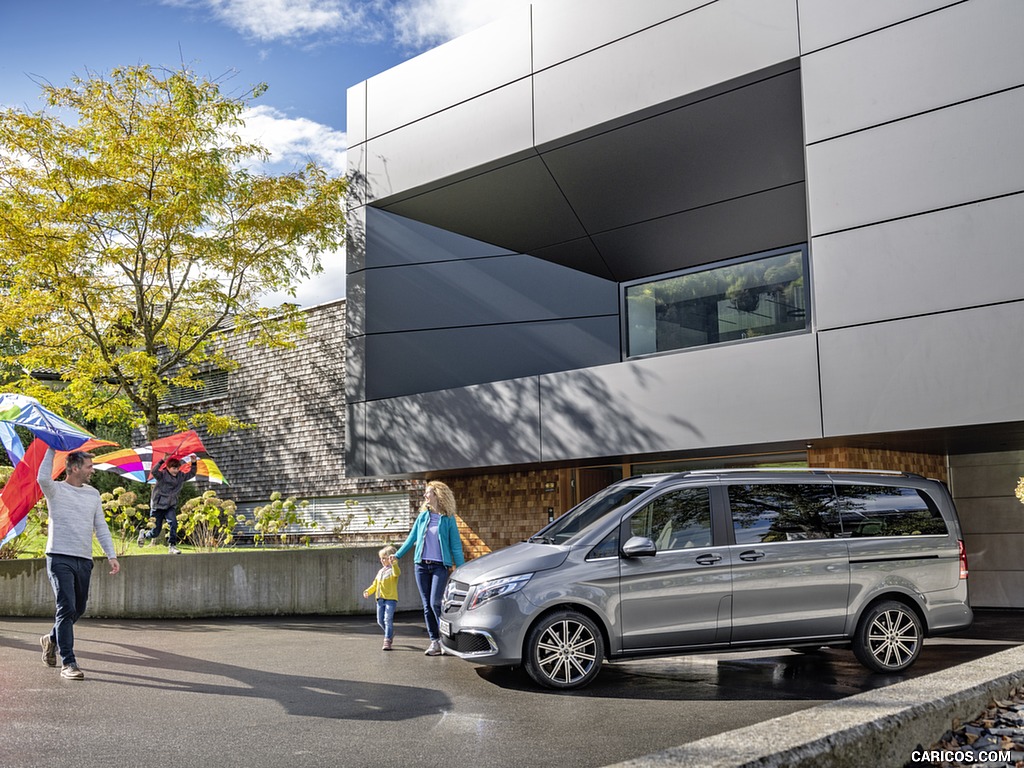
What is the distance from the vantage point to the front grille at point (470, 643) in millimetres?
8461

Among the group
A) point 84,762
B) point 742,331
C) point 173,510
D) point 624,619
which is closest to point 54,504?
point 84,762

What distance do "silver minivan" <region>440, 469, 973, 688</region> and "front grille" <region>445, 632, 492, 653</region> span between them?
1cm

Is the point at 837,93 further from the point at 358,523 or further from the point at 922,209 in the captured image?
the point at 358,523

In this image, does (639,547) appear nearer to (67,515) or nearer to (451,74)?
(67,515)

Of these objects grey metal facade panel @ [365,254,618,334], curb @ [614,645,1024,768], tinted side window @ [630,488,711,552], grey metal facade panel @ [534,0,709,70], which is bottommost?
curb @ [614,645,1024,768]

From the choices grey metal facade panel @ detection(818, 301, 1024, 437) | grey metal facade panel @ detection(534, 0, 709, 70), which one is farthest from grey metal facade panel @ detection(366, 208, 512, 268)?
grey metal facade panel @ detection(818, 301, 1024, 437)

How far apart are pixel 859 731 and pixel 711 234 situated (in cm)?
1291

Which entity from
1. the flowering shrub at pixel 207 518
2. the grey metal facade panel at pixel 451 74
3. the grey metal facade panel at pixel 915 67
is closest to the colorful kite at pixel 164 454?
the flowering shrub at pixel 207 518

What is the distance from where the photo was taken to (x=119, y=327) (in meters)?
19.6

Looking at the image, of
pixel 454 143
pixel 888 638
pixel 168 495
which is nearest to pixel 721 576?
pixel 888 638

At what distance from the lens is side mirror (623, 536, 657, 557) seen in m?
8.52

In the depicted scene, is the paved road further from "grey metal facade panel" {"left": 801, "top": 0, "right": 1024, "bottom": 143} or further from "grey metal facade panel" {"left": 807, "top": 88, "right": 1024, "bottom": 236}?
"grey metal facade panel" {"left": 801, "top": 0, "right": 1024, "bottom": 143}

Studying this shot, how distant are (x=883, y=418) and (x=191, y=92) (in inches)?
535

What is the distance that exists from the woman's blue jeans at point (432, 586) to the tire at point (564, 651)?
2.34 meters
